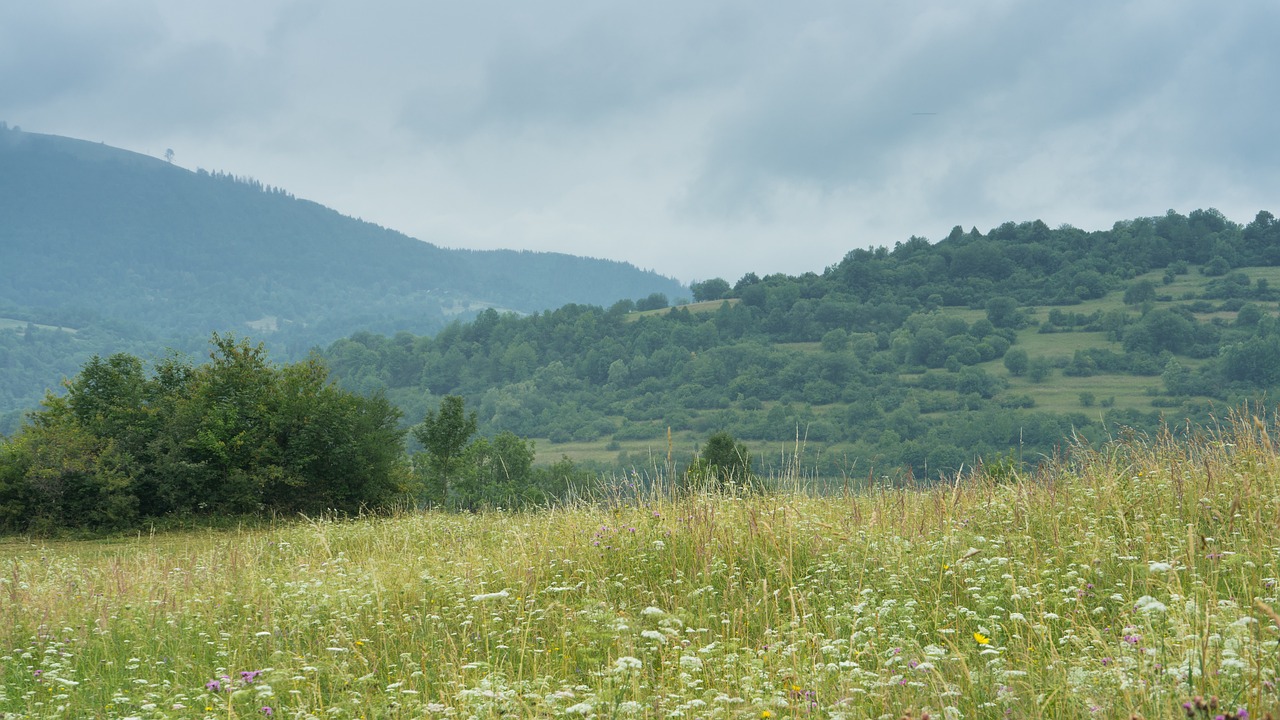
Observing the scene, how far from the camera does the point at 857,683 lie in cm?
403

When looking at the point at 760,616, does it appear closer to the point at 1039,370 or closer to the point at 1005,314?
the point at 1039,370

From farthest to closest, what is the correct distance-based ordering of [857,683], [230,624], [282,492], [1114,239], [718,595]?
[1114,239]
[282,492]
[230,624]
[718,595]
[857,683]

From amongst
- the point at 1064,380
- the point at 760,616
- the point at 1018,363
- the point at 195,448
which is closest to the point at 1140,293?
the point at 1018,363

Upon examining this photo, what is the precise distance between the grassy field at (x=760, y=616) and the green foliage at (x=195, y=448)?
52.8 ft

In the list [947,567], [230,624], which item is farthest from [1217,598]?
[230,624]

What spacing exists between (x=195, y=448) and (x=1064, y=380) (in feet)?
395

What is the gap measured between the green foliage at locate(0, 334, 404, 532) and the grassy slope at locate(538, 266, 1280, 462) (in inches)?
2926

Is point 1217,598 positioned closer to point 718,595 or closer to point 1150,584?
point 1150,584

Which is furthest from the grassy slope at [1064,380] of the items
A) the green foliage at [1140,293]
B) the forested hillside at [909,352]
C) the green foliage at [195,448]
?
the green foliage at [195,448]

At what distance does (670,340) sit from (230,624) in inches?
6541

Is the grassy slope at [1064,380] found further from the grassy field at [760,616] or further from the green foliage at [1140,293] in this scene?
the grassy field at [760,616]

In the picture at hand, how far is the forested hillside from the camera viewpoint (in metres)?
109

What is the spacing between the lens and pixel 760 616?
18.6ft

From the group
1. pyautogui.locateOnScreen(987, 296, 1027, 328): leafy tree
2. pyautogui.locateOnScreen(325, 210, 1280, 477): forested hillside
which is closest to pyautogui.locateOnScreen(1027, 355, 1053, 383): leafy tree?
pyautogui.locateOnScreen(325, 210, 1280, 477): forested hillside
